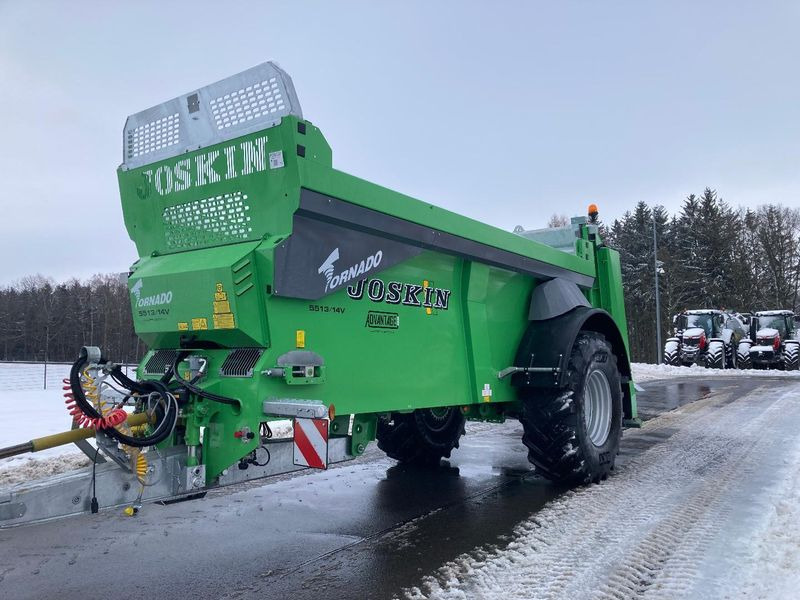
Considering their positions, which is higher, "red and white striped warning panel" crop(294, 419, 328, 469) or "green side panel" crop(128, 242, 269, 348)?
"green side panel" crop(128, 242, 269, 348)

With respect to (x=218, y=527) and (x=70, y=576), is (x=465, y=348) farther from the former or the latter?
(x=70, y=576)

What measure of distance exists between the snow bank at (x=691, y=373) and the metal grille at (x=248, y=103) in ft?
65.3

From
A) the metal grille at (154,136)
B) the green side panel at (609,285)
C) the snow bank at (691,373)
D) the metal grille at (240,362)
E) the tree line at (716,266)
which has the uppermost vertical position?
the tree line at (716,266)

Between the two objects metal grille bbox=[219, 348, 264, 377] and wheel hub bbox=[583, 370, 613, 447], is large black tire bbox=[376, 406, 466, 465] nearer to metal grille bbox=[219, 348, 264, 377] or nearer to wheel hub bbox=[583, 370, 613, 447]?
wheel hub bbox=[583, 370, 613, 447]

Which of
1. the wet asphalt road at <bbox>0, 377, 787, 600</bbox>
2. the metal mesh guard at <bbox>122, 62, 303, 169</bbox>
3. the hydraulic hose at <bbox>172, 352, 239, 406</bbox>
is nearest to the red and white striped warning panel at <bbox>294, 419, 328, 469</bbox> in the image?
the hydraulic hose at <bbox>172, 352, 239, 406</bbox>

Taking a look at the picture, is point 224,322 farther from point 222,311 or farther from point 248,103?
point 248,103

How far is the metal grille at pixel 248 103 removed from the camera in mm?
3473

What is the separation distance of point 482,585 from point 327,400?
135cm

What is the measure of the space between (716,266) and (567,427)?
4238 centimetres

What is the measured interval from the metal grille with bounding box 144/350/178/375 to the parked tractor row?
24.9 meters

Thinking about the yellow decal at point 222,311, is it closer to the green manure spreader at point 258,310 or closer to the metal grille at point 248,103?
the green manure spreader at point 258,310

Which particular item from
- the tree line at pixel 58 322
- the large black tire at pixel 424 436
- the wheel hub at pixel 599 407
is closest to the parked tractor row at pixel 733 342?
the wheel hub at pixel 599 407

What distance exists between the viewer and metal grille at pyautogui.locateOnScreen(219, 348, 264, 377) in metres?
3.40

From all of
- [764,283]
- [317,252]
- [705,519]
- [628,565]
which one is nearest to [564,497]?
[705,519]
